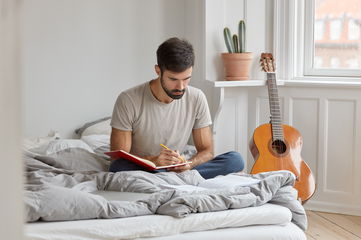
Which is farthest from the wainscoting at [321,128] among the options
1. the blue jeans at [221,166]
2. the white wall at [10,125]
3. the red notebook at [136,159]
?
the white wall at [10,125]

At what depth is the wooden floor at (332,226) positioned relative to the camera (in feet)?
10.6

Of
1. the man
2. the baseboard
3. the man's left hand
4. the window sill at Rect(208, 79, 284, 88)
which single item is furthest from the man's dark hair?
the baseboard

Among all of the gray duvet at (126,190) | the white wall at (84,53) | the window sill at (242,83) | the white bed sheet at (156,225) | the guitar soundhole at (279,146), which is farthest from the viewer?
the white wall at (84,53)

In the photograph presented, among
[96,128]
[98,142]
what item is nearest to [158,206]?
[98,142]

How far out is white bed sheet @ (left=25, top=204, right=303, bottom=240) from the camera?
6.17 feet

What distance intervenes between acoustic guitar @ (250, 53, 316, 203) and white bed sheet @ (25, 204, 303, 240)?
1049 millimetres

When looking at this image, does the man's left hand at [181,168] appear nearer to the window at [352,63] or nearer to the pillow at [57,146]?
the pillow at [57,146]

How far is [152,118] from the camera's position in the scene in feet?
9.51

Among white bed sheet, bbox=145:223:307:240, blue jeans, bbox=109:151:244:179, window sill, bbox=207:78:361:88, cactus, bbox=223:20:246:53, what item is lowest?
white bed sheet, bbox=145:223:307:240

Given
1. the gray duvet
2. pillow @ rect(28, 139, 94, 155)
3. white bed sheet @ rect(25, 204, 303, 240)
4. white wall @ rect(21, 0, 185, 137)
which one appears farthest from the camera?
white wall @ rect(21, 0, 185, 137)

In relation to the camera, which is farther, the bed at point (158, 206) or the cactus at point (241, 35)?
the cactus at point (241, 35)

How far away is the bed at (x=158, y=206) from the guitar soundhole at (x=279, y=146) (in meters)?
0.84

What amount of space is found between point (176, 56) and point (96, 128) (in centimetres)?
110

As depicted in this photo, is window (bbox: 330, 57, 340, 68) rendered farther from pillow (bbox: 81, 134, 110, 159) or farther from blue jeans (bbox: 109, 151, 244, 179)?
pillow (bbox: 81, 134, 110, 159)
